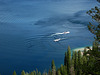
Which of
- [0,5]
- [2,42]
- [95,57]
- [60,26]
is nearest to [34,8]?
[0,5]

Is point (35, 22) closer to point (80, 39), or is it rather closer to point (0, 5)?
point (80, 39)

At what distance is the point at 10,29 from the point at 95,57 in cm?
4415

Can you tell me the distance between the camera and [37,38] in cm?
4378

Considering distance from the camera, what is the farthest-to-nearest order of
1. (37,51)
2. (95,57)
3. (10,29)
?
1. (10,29)
2. (37,51)
3. (95,57)

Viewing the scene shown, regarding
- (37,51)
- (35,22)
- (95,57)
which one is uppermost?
(95,57)

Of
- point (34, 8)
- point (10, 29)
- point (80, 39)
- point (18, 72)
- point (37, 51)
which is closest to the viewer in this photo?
point (18, 72)

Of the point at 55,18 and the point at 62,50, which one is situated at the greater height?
the point at 55,18

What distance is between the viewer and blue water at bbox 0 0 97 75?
1500 inches

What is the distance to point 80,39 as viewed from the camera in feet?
143

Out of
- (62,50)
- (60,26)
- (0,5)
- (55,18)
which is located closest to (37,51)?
(62,50)

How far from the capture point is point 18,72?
35469 mm

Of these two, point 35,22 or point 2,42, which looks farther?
point 35,22

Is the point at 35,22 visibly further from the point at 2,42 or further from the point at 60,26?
the point at 2,42

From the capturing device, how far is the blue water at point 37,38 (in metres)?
38.1
